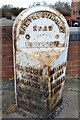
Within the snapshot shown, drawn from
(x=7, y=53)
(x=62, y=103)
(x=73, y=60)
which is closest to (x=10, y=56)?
(x=7, y=53)

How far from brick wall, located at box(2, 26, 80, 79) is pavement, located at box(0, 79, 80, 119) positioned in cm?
24

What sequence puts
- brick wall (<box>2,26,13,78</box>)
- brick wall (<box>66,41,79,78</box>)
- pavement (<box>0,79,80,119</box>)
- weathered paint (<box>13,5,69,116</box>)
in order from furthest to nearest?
brick wall (<box>66,41,79,78</box>) → brick wall (<box>2,26,13,78</box>) → pavement (<box>0,79,80,119</box>) → weathered paint (<box>13,5,69,116</box>)

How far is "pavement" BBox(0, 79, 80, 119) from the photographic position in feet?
11.4

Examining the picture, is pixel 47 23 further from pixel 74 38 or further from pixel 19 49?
pixel 74 38

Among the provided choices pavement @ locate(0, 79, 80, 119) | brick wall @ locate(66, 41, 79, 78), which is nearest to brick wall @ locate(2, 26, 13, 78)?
pavement @ locate(0, 79, 80, 119)

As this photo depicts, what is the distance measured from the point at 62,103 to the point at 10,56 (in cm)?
130

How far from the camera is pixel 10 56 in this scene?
4445 mm

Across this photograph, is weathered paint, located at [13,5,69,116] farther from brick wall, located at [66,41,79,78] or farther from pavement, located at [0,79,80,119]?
brick wall, located at [66,41,79,78]

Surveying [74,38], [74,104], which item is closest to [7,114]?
[74,104]

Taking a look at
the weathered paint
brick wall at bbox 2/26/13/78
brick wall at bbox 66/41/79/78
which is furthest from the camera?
brick wall at bbox 66/41/79/78

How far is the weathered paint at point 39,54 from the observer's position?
10.3 ft

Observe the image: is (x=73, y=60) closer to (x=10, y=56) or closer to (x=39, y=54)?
(x=10, y=56)

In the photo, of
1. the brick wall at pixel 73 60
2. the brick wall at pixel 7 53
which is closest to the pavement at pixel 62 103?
the brick wall at pixel 7 53

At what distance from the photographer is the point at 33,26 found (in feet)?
10.4
